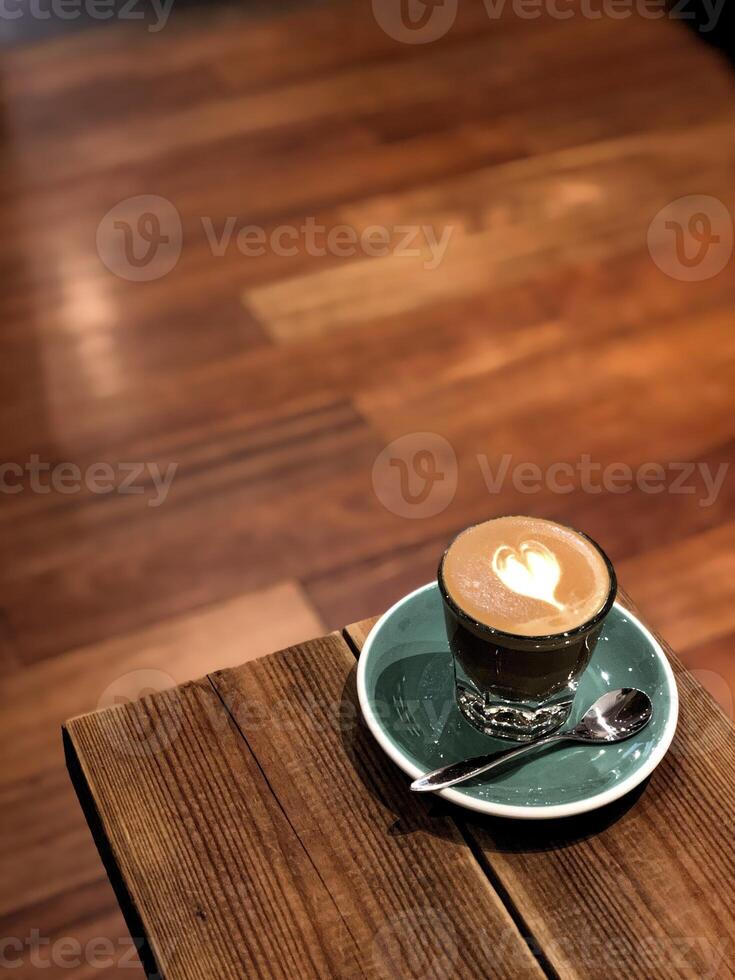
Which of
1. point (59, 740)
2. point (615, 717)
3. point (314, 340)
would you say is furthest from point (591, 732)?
point (314, 340)

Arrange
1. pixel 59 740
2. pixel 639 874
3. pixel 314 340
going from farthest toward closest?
pixel 314 340 < pixel 59 740 < pixel 639 874

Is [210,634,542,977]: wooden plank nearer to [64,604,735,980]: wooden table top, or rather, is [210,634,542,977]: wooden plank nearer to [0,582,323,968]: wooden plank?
[64,604,735,980]: wooden table top

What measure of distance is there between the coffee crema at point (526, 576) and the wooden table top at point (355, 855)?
0.11 meters

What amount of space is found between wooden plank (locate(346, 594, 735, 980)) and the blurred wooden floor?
585mm

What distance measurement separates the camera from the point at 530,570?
681 millimetres

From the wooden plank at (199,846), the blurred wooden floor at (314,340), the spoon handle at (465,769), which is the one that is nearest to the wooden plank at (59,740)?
the blurred wooden floor at (314,340)

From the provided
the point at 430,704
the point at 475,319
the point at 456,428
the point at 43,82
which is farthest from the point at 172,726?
the point at 43,82

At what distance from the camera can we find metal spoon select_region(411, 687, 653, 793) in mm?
662

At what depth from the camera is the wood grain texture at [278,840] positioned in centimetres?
62

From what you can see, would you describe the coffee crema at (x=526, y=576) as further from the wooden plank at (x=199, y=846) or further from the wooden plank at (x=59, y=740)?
the wooden plank at (x=59, y=740)

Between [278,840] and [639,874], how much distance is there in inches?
7.7

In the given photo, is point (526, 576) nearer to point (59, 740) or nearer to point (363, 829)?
point (363, 829)

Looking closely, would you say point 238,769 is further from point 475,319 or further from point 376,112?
point 376,112

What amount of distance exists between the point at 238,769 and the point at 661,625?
762 millimetres
